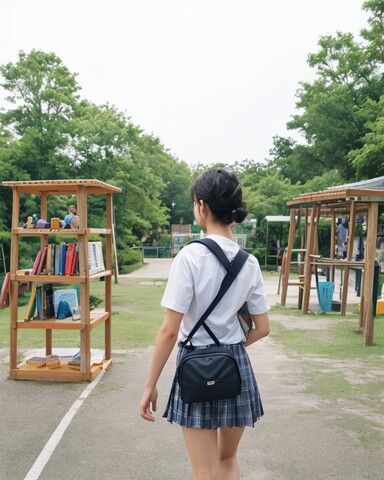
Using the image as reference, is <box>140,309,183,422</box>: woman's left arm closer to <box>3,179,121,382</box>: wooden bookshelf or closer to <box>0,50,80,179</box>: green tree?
<box>3,179,121,382</box>: wooden bookshelf

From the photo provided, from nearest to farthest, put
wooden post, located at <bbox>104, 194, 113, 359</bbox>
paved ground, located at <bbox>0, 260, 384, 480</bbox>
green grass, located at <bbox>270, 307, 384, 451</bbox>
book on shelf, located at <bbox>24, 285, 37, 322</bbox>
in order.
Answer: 1. paved ground, located at <bbox>0, 260, 384, 480</bbox>
2. green grass, located at <bbox>270, 307, 384, 451</bbox>
3. book on shelf, located at <bbox>24, 285, 37, 322</bbox>
4. wooden post, located at <bbox>104, 194, 113, 359</bbox>

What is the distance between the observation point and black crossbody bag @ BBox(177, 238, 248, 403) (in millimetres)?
2164

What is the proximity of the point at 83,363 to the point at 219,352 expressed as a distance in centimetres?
373

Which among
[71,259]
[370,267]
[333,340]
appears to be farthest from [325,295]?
[71,259]

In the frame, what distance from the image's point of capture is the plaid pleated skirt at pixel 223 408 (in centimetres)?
220

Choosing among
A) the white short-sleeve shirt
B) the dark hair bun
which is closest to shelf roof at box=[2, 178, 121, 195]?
the dark hair bun

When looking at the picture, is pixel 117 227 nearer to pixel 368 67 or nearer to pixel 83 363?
pixel 368 67

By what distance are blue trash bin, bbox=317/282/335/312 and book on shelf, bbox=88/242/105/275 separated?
6.06 metres

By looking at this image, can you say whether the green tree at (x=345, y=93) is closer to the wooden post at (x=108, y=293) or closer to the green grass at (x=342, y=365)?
the green grass at (x=342, y=365)

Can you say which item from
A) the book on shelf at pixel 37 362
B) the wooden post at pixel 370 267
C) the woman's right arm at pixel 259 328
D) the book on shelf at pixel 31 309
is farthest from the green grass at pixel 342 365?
the book on shelf at pixel 31 309

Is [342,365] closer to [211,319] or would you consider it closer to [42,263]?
[42,263]

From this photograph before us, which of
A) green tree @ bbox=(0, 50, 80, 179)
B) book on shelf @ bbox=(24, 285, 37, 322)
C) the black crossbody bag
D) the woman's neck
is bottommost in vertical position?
book on shelf @ bbox=(24, 285, 37, 322)

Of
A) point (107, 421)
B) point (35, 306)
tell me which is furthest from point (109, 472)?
point (35, 306)

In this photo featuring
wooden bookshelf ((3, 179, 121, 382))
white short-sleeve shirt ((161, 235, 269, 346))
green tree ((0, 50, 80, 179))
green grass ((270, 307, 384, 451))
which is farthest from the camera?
green tree ((0, 50, 80, 179))
